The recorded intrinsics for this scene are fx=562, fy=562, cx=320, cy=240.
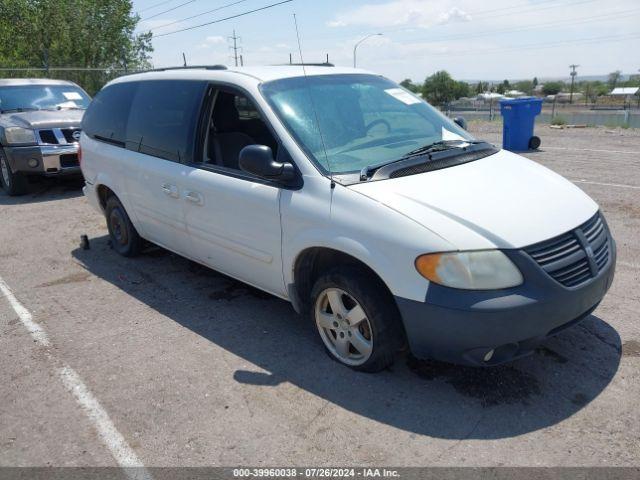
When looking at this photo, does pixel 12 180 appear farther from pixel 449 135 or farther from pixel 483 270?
pixel 483 270

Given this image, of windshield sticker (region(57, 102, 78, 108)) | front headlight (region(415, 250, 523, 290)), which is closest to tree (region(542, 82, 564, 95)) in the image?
windshield sticker (region(57, 102, 78, 108))

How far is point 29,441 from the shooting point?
305cm

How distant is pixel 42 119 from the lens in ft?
30.1

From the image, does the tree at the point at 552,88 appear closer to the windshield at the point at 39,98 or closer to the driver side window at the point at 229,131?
the windshield at the point at 39,98

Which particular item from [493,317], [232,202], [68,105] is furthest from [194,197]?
[68,105]

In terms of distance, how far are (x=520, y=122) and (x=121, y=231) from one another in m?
9.41

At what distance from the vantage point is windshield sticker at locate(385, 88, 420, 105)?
14.6 feet

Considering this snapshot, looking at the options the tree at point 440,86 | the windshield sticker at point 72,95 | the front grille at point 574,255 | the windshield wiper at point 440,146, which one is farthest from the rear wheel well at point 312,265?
the tree at point 440,86

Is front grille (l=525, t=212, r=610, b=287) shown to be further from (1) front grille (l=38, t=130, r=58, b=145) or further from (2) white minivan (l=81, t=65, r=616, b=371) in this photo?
(1) front grille (l=38, t=130, r=58, b=145)

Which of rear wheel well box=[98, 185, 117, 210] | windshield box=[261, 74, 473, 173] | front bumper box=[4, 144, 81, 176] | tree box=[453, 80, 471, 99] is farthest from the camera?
tree box=[453, 80, 471, 99]

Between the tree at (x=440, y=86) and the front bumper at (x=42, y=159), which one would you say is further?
the tree at (x=440, y=86)

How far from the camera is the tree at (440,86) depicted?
311 ft

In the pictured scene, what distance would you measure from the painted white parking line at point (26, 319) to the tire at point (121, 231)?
1135 millimetres

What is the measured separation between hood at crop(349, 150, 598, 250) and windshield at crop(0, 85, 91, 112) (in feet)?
27.9
